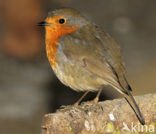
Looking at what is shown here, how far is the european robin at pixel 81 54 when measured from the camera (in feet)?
15.3

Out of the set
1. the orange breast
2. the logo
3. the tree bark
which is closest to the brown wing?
the orange breast

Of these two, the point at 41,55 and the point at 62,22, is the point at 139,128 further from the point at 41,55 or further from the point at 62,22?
the point at 41,55

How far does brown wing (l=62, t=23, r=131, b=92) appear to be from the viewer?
4.60m

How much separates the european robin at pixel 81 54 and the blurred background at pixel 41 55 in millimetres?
2358

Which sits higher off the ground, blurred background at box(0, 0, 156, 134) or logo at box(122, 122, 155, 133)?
blurred background at box(0, 0, 156, 134)

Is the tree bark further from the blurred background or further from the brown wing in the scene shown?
the blurred background

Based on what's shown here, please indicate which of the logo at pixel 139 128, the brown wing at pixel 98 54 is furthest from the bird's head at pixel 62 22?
the logo at pixel 139 128

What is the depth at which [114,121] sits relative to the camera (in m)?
4.33

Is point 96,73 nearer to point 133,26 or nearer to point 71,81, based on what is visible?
point 71,81

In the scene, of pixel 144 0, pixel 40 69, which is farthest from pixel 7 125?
pixel 144 0

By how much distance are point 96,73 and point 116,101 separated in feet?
1.26

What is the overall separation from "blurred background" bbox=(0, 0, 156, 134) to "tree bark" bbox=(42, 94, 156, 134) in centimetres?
266

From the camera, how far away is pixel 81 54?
15.7 ft

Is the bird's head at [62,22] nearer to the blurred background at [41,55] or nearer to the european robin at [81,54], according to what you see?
the european robin at [81,54]
